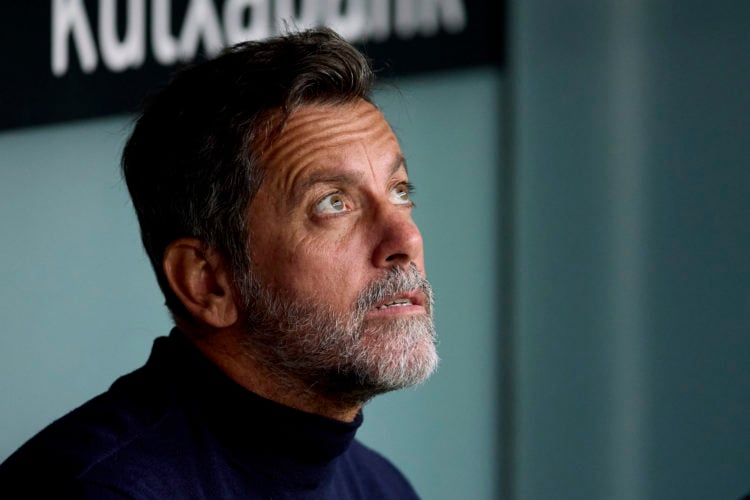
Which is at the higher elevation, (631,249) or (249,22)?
(249,22)

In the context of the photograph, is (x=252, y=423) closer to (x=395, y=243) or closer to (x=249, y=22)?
(x=395, y=243)

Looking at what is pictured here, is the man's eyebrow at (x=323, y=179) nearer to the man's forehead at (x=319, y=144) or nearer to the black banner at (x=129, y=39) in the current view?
the man's forehead at (x=319, y=144)

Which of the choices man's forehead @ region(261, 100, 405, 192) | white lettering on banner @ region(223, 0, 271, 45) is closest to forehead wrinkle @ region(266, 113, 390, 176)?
man's forehead @ region(261, 100, 405, 192)

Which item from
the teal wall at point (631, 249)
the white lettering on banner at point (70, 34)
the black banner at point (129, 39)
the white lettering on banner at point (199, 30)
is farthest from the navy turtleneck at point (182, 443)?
the white lettering on banner at point (70, 34)

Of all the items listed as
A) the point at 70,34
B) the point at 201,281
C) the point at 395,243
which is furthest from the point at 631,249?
the point at 70,34

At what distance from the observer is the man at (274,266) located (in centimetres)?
117

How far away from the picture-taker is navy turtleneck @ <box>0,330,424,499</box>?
1.02 metres

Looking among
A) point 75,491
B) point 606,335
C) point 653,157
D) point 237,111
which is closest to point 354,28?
point 653,157

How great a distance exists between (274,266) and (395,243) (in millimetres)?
159

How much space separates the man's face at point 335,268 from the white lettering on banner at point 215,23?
0.96 metres

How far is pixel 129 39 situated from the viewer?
2430 millimetres

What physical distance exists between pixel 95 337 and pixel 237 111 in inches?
52.5

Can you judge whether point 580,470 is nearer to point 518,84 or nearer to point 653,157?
point 653,157

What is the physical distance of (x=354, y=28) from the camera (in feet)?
7.29
